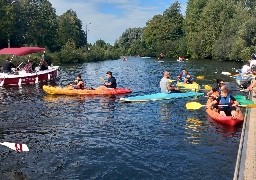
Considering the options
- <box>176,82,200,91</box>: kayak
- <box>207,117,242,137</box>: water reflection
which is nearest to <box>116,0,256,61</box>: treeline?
<box>176,82,200,91</box>: kayak

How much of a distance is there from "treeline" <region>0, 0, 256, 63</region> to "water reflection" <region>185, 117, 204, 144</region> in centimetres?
3860

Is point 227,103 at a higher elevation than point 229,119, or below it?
higher

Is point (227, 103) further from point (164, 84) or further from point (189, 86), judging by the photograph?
point (189, 86)

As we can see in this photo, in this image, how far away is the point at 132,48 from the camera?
393 ft

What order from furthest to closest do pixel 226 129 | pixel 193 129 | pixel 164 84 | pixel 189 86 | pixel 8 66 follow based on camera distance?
pixel 8 66 → pixel 189 86 → pixel 164 84 → pixel 193 129 → pixel 226 129

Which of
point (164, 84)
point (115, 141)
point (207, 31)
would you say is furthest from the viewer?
point (207, 31)

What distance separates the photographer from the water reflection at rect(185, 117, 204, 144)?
13.5 meters

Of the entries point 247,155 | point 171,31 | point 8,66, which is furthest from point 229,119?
point 171,31

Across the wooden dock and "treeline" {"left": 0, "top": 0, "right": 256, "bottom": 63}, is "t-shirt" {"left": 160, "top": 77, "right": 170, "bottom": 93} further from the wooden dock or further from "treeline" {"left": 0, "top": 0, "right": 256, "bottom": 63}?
"treeline" {"left": 0, "top": 0, "right": 256, "bottom": 63}

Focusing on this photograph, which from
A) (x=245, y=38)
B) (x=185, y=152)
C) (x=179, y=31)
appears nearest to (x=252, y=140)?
(x=185, y=152)

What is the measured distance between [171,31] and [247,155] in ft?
310

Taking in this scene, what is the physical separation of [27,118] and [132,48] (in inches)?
4077

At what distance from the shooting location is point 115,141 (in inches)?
533

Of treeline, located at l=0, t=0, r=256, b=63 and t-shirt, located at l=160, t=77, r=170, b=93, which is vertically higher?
treeline, located at l=0, t=0, r=256, b=63
